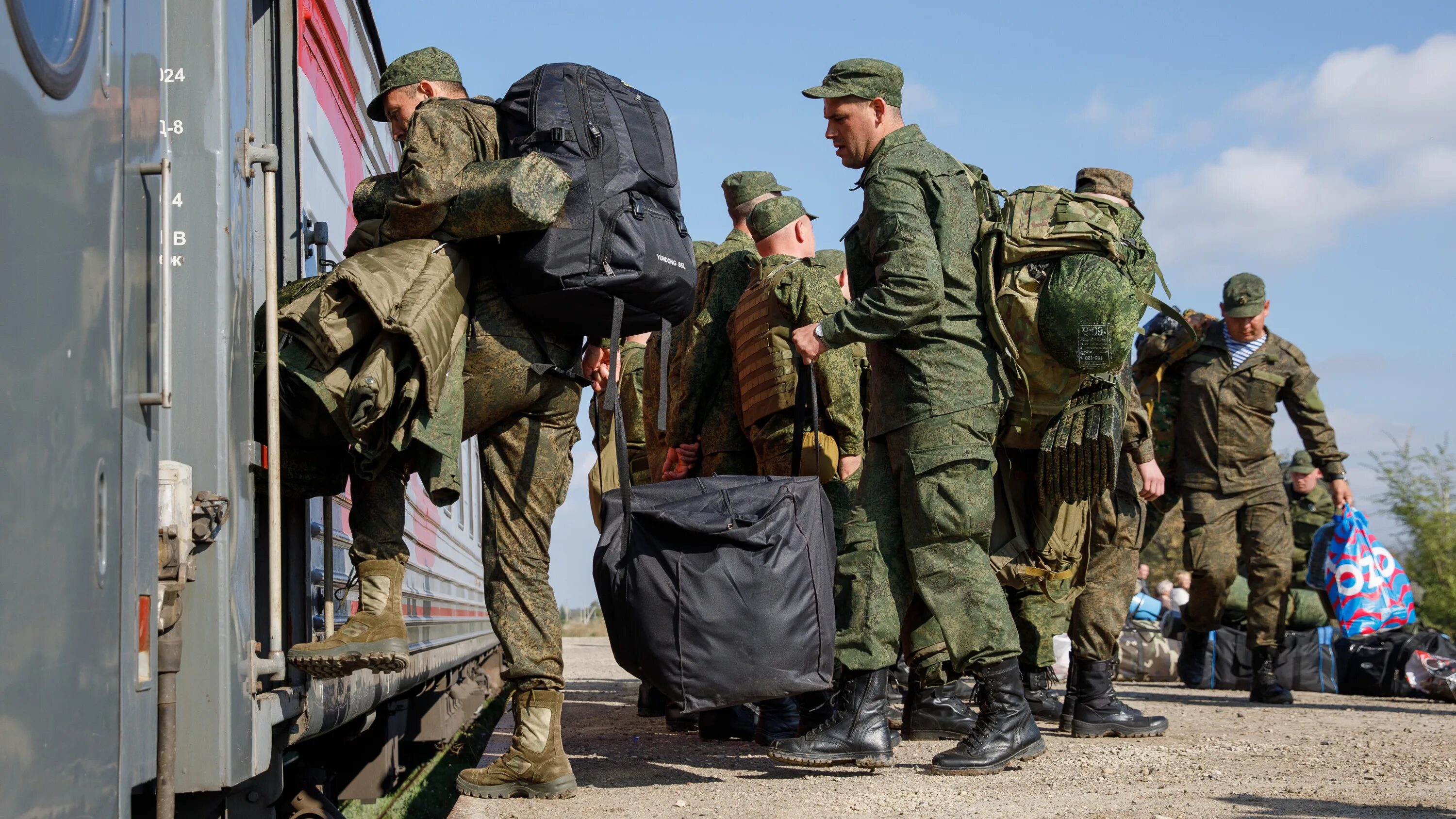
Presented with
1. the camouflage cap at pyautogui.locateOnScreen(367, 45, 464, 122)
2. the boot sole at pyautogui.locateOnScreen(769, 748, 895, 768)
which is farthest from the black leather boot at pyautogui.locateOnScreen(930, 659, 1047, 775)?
the camouflage cap at pyautogui.locateOnScreen(367, 45, 464, 122)

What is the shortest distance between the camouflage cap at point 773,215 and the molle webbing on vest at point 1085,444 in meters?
1.46

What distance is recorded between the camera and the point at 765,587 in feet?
12.8

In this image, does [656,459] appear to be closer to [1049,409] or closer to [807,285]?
[807,285]

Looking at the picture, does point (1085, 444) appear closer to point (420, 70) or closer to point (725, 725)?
point (725, 725)

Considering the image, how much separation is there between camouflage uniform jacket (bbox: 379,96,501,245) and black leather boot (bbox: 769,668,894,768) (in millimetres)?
1916

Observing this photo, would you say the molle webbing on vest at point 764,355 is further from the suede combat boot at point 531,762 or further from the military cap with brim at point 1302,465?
the military cap with brim at point 1302,465

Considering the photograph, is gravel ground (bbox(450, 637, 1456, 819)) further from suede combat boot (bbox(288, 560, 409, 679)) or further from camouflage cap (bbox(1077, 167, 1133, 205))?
camouflage cap (bbox(1077, 167, 1133, 205))

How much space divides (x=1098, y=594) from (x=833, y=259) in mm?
1973

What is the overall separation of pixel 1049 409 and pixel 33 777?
3.81 metres

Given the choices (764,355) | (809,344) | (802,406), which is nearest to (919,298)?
(809,344)

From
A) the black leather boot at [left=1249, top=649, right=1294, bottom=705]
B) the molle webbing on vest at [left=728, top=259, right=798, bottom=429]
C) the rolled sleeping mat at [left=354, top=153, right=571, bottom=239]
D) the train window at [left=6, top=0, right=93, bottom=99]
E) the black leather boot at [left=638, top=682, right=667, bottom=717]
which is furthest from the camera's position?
the black leather boot at [left=1249, top=649, right=1294, bottom=705]

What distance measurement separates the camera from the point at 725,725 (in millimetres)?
5855

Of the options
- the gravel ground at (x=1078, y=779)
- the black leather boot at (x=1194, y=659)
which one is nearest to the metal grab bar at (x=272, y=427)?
the gravel ground at (x=1078, y=779)

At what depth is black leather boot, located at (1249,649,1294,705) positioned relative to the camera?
26.4ft
